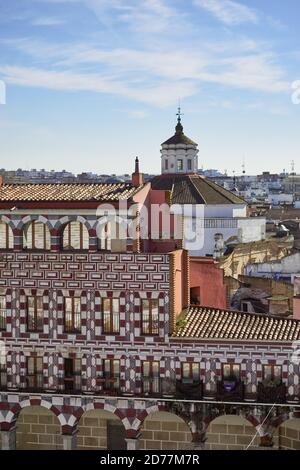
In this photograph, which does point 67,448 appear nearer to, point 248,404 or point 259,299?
point 248,404

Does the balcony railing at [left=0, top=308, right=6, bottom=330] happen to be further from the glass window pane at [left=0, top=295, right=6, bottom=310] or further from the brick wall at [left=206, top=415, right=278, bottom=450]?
the brick wall at [left=206, top=415, right=278, bottom=450]

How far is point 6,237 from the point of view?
2780 centimetres

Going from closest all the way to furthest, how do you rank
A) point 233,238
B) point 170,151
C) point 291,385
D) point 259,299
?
1. point 291,385
2. point 259,299
3. point 233,238
4. point 170,151

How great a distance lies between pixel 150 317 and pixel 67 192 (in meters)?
5.74

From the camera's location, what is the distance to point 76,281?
2692 cm

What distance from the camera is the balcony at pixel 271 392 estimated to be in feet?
83.5

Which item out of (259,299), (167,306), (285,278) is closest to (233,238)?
(285,278)

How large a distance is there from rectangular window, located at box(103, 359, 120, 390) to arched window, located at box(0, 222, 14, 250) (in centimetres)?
554

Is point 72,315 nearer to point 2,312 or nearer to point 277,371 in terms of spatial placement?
point 2,312

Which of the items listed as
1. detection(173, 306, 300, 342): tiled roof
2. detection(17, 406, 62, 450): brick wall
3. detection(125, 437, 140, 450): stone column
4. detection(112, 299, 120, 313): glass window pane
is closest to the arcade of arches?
detection(17, 406, 62, 450): brick wall

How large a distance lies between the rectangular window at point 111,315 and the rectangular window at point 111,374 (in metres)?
1.09

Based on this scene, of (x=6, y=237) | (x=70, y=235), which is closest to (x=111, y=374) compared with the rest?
(x=70, y=235)

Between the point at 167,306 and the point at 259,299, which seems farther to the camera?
the point at 259,299

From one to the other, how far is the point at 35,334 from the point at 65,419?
10.5 ft
